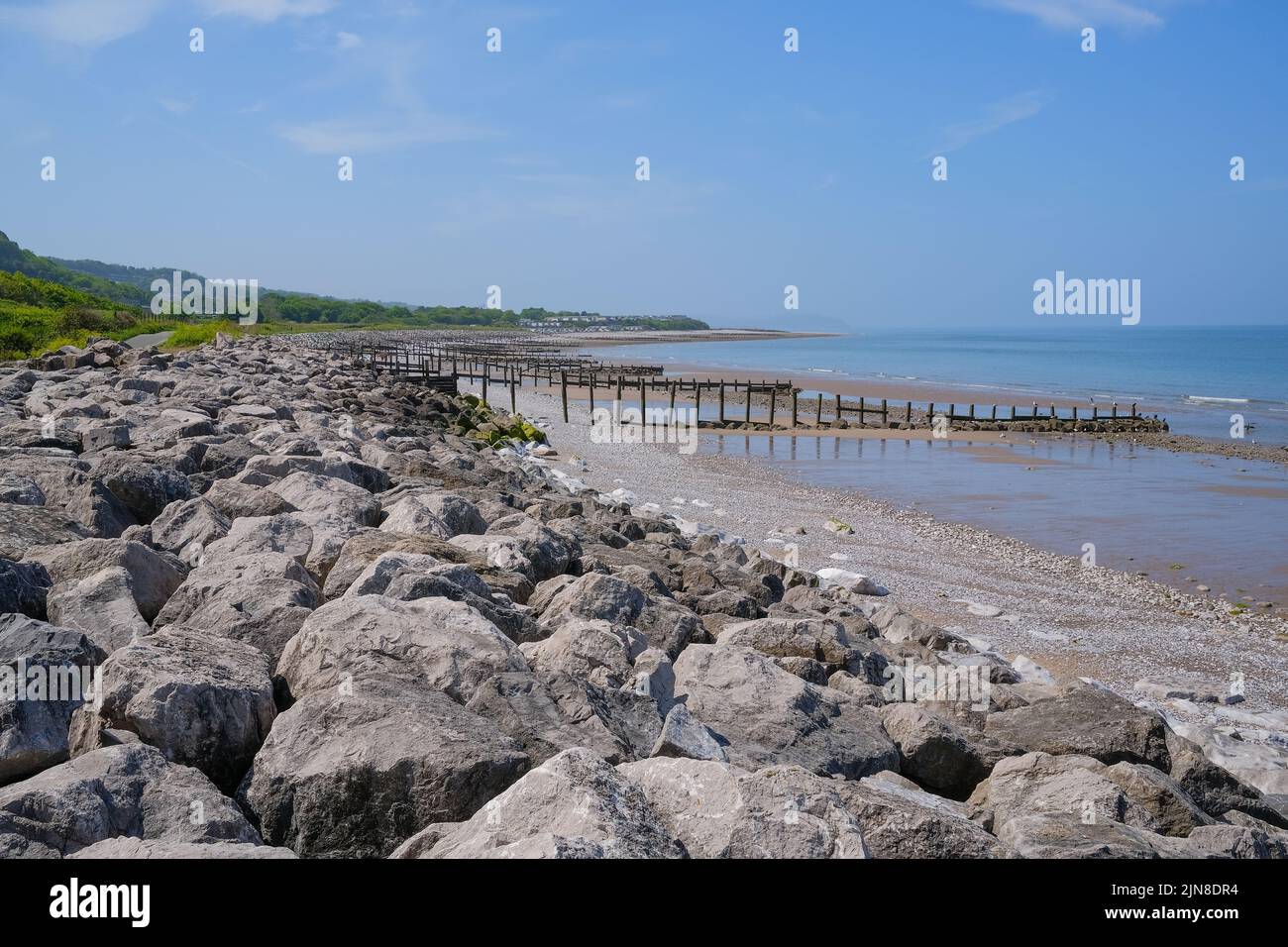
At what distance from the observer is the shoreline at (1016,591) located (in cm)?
957

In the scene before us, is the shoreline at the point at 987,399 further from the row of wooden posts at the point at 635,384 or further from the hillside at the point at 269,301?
the hillside at the point at 269,301

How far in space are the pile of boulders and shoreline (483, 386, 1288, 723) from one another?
7.25 ft

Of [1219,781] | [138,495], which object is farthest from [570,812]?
[138,495]

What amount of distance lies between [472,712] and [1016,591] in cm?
980

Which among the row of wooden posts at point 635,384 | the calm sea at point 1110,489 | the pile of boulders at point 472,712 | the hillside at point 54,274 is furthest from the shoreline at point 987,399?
the hillside at point 54,274

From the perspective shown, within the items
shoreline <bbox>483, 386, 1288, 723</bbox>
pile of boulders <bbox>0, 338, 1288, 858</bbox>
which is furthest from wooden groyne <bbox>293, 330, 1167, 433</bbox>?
pile of boulders <bbox>0, 338, 1288, 858</bbox>

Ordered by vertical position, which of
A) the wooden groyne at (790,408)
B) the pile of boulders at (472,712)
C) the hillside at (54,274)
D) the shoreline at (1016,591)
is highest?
the hillside at (54,274)

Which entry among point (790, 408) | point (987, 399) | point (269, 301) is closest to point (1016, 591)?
point (790, 408)

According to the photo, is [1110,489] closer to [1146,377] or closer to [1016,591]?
[1016,591]

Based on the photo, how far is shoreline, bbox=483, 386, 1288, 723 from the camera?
9.57 m

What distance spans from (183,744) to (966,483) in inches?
803

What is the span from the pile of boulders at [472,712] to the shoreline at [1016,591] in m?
2.21

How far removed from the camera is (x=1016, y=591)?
12.0 metres

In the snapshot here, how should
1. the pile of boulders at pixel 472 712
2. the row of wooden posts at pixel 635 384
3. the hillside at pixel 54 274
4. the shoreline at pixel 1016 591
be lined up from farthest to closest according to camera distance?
the hillside at pixel 54 274 < the row of wooden posts at pixel 635 384 < the shoreline at pixel 1016 591 < the pile of boulders at pixel 472 712
